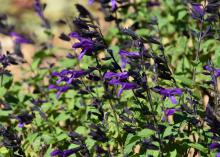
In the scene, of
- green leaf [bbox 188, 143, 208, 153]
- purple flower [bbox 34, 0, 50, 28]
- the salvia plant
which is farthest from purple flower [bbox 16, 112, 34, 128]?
purple flower [bbox 34, 0, 50, 28]

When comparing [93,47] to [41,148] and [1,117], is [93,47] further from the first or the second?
[1,117]

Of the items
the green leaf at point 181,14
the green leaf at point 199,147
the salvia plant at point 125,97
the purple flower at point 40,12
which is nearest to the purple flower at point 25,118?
the salvia plant at point 125,97

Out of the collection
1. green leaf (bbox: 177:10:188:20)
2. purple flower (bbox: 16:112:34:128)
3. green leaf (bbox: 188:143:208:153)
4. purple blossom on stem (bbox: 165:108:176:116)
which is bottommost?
purple flower (bbox: 16:112:34:128)

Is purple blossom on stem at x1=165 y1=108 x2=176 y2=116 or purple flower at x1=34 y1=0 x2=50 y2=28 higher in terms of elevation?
purple flower at x1=34 y1=0 x2=50 y2=28

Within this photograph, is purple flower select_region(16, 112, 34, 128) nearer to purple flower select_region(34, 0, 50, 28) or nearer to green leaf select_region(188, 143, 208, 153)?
green leaf select_region(188, 143, 208, 153)

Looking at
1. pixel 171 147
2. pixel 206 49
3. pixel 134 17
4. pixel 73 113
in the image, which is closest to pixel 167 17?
pixel 134 17

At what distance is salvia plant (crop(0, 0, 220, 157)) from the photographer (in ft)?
10.6

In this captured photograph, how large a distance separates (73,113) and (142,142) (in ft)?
5.16

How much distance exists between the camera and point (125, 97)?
4406 millimetres

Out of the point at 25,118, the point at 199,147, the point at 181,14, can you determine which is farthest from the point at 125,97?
the point at 181,14

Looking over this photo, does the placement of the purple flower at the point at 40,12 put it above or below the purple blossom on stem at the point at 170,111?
above

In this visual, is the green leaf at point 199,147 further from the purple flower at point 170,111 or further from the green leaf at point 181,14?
the green leaf at point 181,14

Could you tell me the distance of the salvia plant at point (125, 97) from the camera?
Result: 10.6ft

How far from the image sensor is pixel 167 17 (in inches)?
247
